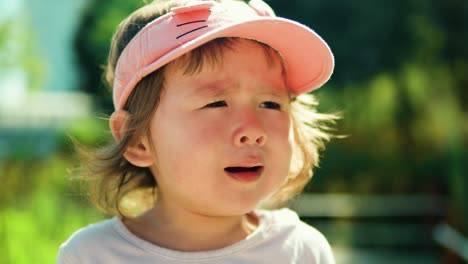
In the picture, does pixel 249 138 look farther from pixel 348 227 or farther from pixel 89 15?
pixel 89 15

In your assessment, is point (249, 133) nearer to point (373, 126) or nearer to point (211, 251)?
point (211, 251)

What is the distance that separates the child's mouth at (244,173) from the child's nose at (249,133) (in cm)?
7

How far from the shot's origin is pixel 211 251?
216 cm

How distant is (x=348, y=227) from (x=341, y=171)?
83 centimetres

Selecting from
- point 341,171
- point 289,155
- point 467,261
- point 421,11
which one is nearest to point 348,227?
point 341,171

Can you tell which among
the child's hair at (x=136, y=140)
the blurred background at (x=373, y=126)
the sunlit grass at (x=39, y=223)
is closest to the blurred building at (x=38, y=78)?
the blurred background at (x=373, y=126)

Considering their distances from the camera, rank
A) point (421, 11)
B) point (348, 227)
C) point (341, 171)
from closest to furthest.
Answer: point (348, 227), point (341, 171), point (421, 11)

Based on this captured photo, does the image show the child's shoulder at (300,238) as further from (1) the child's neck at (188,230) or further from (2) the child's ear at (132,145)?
(2) the child's ear at (132,145)

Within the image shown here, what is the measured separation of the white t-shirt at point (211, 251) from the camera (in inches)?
84.4

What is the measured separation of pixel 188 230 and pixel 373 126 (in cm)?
819

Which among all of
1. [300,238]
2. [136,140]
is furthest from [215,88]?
[300,238]

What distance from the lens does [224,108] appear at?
6.88ft

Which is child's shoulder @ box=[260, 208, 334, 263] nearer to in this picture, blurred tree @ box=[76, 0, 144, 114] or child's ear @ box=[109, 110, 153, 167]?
child's ear @ box=[109, 110, 153, 167]

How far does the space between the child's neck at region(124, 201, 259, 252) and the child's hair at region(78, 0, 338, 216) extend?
0.13 metres
